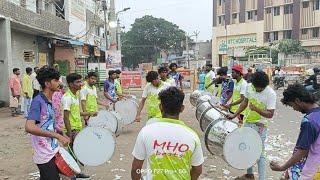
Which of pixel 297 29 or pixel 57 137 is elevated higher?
pixel 297 29

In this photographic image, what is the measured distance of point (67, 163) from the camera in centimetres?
473

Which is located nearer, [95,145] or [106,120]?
[95,145]

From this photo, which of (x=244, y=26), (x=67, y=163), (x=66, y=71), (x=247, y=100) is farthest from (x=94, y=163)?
(x=244, y=26)

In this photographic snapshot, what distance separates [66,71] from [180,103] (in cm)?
2425

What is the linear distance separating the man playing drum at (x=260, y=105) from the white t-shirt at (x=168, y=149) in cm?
322

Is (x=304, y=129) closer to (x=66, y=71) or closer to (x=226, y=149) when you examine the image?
(x=226, y=149)

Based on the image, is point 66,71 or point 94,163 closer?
point 94,163

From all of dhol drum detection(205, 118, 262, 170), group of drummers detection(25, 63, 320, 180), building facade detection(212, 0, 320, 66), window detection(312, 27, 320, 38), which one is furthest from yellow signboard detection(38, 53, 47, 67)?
window detection(312, 27, 320, 38)

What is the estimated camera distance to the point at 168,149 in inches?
129

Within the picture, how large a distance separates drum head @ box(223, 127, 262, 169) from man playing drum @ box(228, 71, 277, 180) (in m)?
0.27

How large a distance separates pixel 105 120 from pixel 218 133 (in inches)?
117

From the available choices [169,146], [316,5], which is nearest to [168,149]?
[169,146]

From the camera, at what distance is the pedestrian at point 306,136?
3629 mm

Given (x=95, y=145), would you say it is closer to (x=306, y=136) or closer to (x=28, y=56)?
(x=306, y=136)
